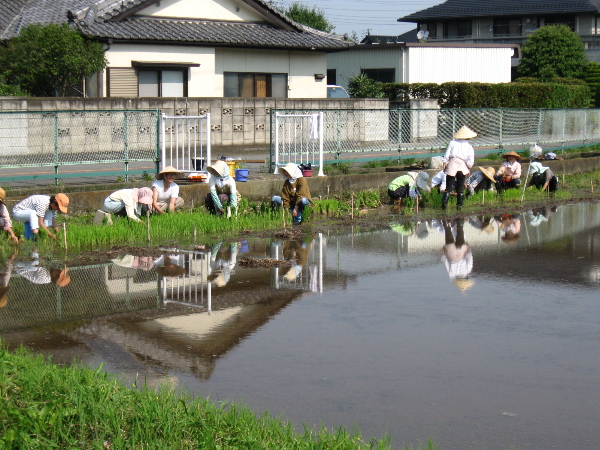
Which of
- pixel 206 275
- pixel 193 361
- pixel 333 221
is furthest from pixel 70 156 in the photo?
pixel 193 361

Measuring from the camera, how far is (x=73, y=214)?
13422mm

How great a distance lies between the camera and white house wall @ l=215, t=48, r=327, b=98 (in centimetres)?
2770

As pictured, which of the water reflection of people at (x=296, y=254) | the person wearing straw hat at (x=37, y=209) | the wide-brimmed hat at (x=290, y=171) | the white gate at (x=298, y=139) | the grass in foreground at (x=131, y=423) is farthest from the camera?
the white gate at (x=298, y=139)

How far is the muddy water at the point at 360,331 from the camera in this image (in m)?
5.82

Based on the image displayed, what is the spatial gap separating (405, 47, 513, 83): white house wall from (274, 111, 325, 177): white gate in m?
21.0

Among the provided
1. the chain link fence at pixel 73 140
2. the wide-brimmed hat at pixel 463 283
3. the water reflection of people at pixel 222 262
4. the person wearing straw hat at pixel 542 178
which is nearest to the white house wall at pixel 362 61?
the person wearing straw hat at pixel 542 178

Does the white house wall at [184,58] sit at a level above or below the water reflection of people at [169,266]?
above

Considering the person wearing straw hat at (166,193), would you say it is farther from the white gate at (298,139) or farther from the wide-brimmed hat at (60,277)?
the white gate at (298,139)

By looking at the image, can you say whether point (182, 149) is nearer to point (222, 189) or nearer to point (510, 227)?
point (222, 189)

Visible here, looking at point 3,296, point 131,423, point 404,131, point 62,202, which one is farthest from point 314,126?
point 131,423

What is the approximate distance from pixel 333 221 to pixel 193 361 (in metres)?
7.95

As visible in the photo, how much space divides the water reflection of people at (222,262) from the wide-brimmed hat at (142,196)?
5.02 feet

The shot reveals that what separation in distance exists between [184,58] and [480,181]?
12.0 metres

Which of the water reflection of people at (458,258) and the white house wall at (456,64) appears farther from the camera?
the white house wall at (456,64)
